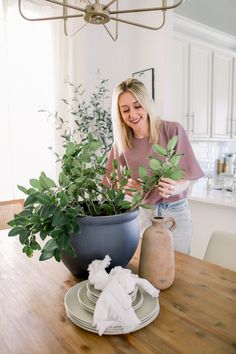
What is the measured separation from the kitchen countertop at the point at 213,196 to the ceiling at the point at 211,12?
181 centimetres

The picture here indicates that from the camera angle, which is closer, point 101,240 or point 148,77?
point 101,240

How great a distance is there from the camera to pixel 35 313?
30.7 inches

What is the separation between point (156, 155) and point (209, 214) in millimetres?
1261

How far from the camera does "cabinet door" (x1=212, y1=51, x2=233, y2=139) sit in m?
3.19

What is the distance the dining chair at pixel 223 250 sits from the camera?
128cm

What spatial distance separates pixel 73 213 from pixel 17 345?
0.32 m

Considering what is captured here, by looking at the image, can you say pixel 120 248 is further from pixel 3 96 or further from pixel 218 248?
pixel 3 96

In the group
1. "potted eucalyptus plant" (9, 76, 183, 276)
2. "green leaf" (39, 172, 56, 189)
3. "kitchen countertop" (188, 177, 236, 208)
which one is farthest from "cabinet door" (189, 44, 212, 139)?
"green leaf" (39, 172, 56, 189)

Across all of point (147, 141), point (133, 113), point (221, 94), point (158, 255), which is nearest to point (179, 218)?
point (147, 141)

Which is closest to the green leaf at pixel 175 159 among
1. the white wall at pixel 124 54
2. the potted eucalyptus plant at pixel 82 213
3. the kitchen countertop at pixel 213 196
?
the potted eucalyptus plant at pixel 82 213

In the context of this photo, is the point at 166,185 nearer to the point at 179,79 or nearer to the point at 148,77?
the point at 148,77

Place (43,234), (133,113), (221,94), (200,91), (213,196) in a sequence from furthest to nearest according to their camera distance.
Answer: (221,94), (200,91), (213,196), (133,113), (43,234)

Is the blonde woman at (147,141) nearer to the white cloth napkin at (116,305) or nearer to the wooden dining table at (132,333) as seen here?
the wooden dining table at (132,333)

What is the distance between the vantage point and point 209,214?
8.31ft
